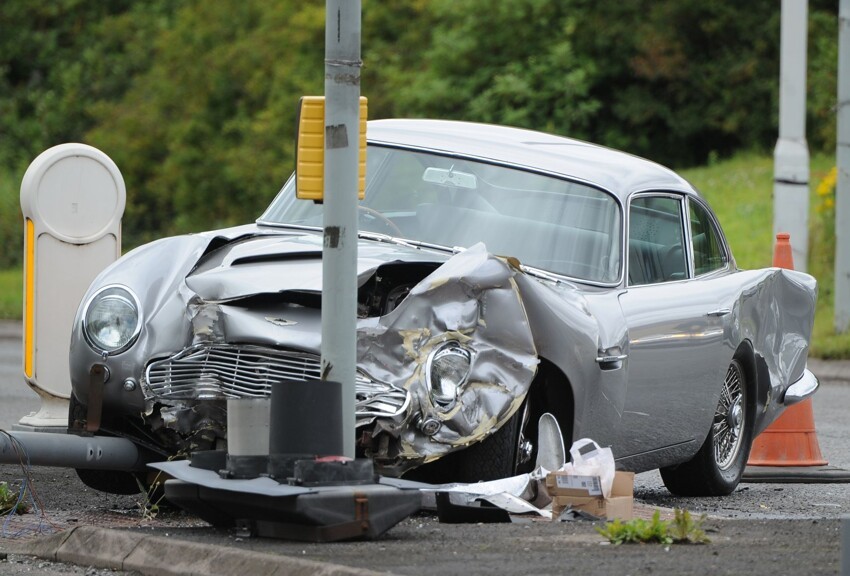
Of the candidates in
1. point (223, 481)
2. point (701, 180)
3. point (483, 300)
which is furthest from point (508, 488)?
point (701, 180)

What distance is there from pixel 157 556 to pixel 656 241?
11.6ft

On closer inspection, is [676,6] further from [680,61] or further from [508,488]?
[508,488]

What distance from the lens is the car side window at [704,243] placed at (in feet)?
27.8

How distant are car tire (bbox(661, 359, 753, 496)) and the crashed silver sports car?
0.04 ft

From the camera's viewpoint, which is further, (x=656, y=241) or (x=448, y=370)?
(x=656, y=241)

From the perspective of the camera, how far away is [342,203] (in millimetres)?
5969

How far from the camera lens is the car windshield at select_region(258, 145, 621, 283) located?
24.1 feet

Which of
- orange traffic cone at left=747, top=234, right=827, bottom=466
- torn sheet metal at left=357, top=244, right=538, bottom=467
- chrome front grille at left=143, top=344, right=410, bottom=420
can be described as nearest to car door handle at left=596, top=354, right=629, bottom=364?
torn sheet metal at left=357, top=244, right=538, bottom=467

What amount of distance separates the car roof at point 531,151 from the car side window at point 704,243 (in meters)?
0.24

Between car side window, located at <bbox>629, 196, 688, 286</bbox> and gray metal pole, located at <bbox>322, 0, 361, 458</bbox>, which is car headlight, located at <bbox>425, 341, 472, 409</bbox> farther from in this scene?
car side window, located at <bbox>629, 196, 688, 286</bbox>

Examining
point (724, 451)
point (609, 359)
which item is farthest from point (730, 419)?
point (609, 359)

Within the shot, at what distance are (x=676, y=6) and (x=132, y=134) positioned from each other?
14042 millimetres

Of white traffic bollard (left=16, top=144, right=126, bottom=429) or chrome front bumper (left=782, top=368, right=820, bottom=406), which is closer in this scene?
chrome front bumper (left=782, top=368, right=820, bottom=406)

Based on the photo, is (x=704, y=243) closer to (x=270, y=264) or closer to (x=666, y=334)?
(x=666, y=334)
